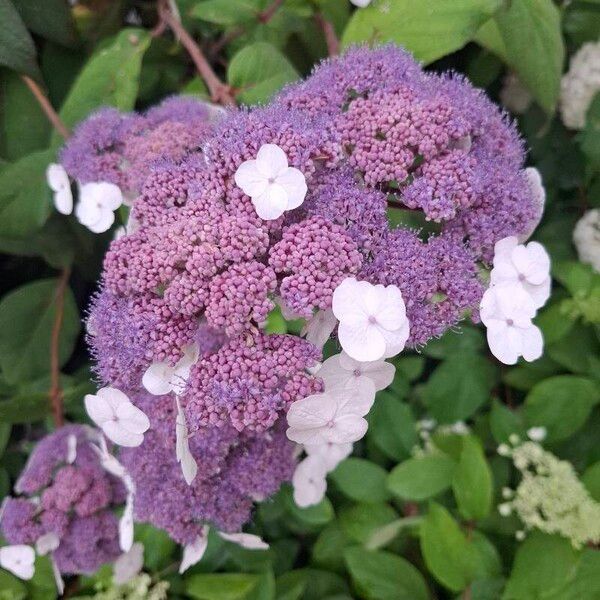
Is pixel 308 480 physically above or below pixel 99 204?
below

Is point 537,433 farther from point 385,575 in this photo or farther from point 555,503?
point 385,575

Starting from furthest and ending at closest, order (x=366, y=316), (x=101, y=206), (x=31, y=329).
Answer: (x=31, y=329) < (x=101, y=206) < (x=366, y=316)

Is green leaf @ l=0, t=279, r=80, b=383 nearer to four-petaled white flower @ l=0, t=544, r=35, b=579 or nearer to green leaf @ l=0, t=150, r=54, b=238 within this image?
green leaf @ l=0, t=150, r=54, b=238

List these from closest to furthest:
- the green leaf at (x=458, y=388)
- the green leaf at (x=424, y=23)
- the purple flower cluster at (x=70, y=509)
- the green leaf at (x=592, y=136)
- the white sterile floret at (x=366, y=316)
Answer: the white sterile floret at (x=366, y=316) → the green leaf at (x=424, y=23) → the purple flower cluster at (x=70, y=509) → the green leaf at (x=592, y=136) → the green leaf at (x=458, y=388)

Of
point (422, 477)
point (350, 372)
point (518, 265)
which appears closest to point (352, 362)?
point (350, 372)

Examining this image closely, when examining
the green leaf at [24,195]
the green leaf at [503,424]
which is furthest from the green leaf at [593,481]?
the green leaf at [24,195]

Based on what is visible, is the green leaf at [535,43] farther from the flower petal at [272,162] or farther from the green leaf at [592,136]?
the flower petal at [272,162]

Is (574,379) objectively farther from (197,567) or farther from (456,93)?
(197,567)
